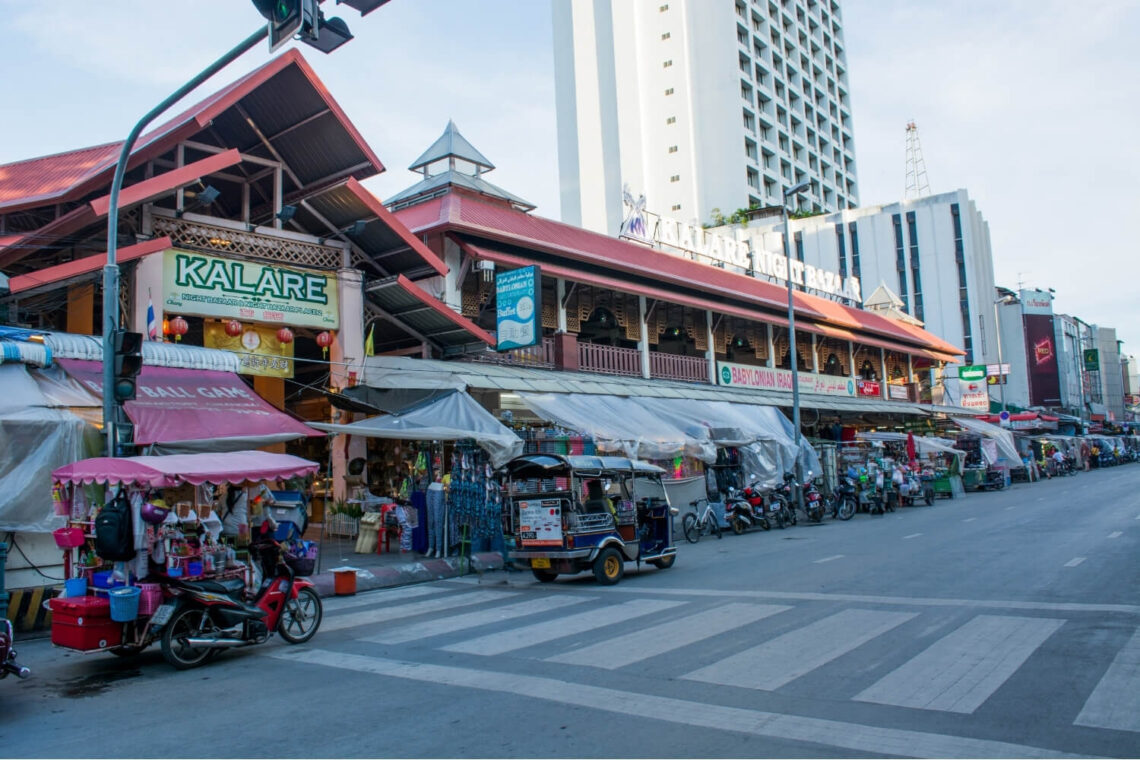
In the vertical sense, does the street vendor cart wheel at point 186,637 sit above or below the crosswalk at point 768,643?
above

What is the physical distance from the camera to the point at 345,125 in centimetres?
1742

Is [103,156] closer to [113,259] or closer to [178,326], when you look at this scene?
[178,326]

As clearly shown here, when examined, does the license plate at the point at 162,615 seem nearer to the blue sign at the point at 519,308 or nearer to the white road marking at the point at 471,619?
the white road marking at the point at 471,619

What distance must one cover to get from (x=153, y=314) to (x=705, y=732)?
13.0 metres

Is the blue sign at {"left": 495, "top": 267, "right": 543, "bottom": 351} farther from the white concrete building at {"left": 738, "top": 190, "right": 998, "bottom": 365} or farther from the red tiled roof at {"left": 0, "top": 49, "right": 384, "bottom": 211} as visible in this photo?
the white concrete building at {"left": 738, "top": 190, "right": 998, "bottom": 365}

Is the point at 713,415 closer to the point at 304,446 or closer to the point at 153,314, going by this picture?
the point at 304,446

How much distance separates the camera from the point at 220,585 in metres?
8.88

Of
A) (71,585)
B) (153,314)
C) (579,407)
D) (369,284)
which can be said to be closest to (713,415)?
(579,407)

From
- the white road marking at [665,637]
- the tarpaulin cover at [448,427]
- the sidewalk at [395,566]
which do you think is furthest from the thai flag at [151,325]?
the white road marking at [665,637]

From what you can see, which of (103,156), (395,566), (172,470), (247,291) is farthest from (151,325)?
(172,470)

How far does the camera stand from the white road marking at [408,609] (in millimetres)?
10685

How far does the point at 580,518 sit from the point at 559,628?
387cm

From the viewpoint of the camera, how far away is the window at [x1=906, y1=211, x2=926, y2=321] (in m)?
69.4

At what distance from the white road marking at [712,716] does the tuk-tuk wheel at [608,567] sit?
5571 mm
